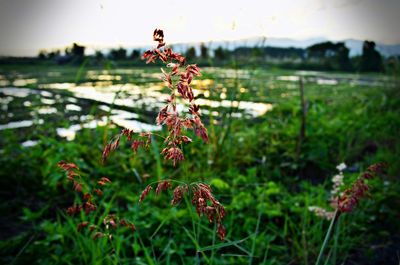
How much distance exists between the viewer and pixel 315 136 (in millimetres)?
3221

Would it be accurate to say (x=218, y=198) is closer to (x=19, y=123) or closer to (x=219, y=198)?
(x=219, y=198)

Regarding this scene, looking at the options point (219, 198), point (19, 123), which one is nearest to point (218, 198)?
point (219, 198)

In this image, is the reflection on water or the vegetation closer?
the vegetation

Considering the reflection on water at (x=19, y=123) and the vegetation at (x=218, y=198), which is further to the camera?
the reflection on water at (x=19, y=123)

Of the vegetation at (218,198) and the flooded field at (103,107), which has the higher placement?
the flooded field at (103,107)

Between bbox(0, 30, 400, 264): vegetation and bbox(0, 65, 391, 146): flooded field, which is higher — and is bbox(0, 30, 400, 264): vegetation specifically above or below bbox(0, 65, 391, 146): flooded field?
below

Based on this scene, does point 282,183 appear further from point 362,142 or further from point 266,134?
point 362,142

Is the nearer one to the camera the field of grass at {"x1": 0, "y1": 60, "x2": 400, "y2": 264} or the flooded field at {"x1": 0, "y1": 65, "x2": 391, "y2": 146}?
the field of grass at {"x1": 0, "y1": 60, "x2": 400, "y2": 264}

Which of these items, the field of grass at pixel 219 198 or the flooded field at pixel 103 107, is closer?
the field of grass at pixel 219 198

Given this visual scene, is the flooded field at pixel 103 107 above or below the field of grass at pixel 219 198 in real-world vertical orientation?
above

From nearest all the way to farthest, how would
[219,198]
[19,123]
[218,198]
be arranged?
[218,198] → [219,198] → [19,123]

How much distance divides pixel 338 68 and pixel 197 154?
1532 cm

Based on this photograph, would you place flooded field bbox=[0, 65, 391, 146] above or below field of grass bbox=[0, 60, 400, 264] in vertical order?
above

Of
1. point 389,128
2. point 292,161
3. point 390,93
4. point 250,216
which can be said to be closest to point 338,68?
point 390,93
